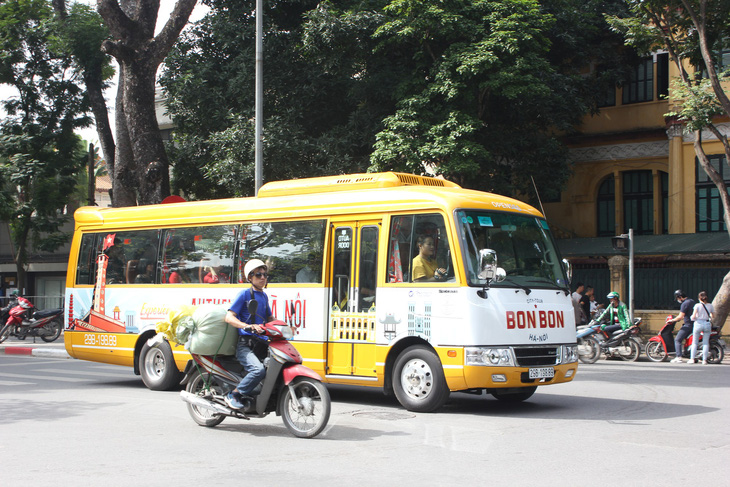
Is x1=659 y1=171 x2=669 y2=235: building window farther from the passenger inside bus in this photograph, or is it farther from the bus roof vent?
the passenger inside bus

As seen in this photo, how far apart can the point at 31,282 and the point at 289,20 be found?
23651 millimetres

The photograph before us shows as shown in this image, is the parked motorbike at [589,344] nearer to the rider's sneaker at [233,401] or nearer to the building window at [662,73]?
the rider's sneaker at [233,401]

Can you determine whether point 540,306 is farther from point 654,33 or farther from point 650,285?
point 650,285

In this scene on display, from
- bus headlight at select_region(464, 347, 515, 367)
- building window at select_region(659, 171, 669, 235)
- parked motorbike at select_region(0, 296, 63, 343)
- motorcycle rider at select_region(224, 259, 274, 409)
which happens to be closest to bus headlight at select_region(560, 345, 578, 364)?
bus headlight at select_region(464, 347, 515, 367)

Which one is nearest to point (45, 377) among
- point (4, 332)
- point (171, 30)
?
point (171, 30)

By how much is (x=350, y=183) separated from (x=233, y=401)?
4.43m

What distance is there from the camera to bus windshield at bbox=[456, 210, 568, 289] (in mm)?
10312

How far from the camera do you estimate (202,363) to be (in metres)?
8.80

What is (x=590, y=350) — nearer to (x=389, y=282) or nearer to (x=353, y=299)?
(x=353, y=299)

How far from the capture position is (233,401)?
8539 millimetres

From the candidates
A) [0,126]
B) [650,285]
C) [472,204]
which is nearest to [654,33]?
[650,285]

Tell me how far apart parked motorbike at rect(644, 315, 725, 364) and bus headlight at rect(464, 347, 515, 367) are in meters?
11.7

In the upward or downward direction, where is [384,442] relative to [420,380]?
downward

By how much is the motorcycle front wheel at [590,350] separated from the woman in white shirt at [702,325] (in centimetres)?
225
